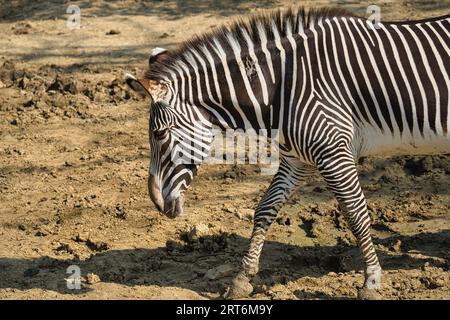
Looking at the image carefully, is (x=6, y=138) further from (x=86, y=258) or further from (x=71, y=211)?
(x=86, y=258)

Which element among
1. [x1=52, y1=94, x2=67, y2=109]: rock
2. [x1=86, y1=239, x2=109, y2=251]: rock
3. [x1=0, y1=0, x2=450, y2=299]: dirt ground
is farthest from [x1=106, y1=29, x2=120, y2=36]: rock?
[x1=86, y1=239, x2=109, y2=251]: rock

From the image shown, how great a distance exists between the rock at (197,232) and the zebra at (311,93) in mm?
972

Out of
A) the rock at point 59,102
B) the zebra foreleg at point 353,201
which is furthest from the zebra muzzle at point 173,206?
the rock at point 59,102

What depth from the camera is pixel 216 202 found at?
7.52 metres

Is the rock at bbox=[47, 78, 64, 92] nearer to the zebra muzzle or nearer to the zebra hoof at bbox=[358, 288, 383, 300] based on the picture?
the zebra muzzle

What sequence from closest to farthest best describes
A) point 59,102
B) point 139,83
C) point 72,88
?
point 139,83 → point 59,102 → point 72,88

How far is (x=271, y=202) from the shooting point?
6.23 meters

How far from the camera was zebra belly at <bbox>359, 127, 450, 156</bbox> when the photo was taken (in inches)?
230

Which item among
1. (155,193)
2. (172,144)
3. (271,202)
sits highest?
(172,144)

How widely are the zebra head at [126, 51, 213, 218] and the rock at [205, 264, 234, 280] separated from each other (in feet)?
2.34

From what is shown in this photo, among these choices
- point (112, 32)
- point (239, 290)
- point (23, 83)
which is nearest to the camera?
point (239, 290)

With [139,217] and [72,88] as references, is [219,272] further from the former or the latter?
[72,88]

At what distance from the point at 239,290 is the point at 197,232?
0.99 m

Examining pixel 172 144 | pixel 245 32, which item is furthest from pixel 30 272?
pixel 245 32
